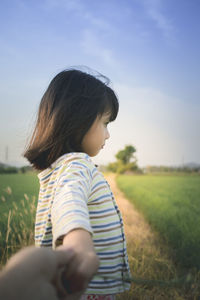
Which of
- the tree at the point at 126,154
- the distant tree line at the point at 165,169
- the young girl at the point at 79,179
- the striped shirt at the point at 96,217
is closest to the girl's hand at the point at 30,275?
the young girl at the point at 79,179

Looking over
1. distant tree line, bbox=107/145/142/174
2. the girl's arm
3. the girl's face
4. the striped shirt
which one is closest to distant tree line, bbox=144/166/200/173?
distant tree line, bbox=107/145/142/174

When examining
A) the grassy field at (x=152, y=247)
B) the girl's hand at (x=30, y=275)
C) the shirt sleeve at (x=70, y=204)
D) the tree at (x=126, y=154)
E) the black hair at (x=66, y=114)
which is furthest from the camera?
the tree at (x=126, y=154)

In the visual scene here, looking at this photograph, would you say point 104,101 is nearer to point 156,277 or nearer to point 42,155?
point 42,155

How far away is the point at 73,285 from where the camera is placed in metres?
0.55

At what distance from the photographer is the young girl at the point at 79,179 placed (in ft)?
2.38

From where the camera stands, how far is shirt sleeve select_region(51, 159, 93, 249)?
674 mm

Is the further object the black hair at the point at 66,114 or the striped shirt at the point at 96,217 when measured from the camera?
the black hair at the point at 66,114

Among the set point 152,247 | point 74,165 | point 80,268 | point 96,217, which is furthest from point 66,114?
point 152,247

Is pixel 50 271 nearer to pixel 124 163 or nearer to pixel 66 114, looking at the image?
pixel 66 114

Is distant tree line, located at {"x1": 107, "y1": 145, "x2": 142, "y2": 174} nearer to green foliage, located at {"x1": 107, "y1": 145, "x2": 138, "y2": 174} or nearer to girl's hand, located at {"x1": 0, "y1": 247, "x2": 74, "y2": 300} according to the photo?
green foliage, located at {"x1": 107, "y1": 145, "x2": 138, "y2": 174}

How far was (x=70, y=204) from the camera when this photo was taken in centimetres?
72

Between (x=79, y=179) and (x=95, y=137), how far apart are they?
451 millimetres

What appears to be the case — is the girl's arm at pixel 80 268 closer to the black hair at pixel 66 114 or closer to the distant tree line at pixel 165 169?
the black hair at pixel 66 114

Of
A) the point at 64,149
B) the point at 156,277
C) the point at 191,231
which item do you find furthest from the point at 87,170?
the point at 191,231
